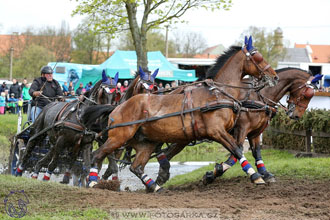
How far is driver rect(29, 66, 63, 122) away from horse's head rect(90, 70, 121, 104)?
1.94 metres

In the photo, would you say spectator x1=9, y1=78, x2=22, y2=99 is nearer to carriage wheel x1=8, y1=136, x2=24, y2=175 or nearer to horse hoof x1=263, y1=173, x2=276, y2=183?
carriage wheel x1=8, y1=136, x2=24, y2=175

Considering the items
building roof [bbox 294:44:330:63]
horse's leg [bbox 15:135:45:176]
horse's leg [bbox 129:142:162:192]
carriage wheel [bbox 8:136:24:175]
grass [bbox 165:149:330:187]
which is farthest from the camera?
building roof [bbox 294:44:330:63]

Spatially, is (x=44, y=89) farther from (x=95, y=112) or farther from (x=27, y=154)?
(x=95, y=112)

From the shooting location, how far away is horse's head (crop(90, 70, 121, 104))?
30.5 ft

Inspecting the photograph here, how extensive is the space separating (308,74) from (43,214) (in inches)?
243

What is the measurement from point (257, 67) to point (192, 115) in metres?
1.52

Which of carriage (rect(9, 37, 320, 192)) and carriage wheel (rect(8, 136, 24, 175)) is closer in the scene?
carriage (rect(9, 37, 320, 192))

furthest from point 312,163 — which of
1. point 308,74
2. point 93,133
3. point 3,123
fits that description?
point 3,123

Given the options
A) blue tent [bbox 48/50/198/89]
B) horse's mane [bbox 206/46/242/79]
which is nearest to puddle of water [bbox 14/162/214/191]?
horse's mane [bbox 206/46/242/79]

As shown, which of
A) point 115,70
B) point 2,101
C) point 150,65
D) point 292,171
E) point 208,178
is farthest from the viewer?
point 150,65

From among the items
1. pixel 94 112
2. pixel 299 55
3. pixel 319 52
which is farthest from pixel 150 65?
pixel 319 52

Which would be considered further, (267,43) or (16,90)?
(267,43)

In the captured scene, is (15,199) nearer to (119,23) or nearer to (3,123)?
(119,23)

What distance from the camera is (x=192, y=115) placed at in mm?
7828
